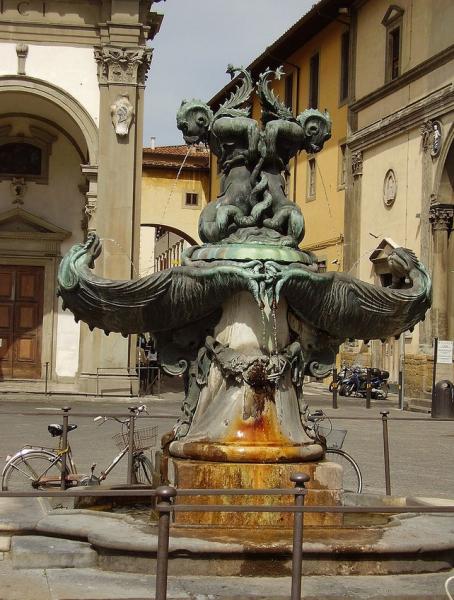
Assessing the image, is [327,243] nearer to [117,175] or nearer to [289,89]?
[289,89]

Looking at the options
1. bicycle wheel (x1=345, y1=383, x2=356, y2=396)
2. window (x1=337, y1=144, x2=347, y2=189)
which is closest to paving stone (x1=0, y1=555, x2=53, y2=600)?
bicycle wheel (x1=345, y1=383, x2=356, y2=396)

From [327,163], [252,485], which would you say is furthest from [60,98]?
[252,485]

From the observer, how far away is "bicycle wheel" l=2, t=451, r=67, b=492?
9.96 metres

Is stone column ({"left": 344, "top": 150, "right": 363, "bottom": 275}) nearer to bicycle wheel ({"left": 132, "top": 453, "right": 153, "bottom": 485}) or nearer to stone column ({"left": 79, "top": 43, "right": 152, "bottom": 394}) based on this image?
stone column ({"left": 79, "top": 43, "right": 152, "bottom": 394})

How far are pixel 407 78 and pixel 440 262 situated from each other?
211 inches

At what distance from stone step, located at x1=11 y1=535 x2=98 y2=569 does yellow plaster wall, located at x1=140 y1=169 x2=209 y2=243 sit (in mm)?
42151

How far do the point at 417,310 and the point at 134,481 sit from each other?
11.1ft

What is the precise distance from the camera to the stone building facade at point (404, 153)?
26.0 metres

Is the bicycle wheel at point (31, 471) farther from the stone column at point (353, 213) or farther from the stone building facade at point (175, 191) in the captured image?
the stone building facade at point (175, 191)

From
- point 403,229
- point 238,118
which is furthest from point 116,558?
point 403,229

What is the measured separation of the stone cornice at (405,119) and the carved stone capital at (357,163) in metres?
0.18

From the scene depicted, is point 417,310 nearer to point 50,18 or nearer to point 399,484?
point 399,484

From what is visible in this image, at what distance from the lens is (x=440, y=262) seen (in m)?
25.9

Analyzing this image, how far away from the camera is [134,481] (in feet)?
32.1
